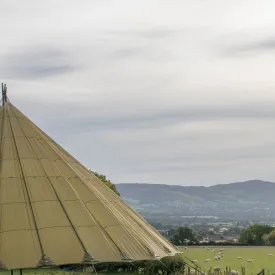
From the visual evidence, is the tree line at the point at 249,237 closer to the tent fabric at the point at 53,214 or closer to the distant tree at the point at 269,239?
the distant tree at the point at 269,239

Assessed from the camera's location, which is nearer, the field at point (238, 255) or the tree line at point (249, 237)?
the field at point (238, 255)

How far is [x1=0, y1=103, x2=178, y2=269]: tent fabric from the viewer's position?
571 inches

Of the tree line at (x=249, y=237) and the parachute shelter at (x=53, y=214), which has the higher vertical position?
the parachute shelter at (x=53, y=214)

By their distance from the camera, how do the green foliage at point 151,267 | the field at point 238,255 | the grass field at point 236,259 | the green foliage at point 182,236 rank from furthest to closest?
the green foliage at point 182,236 < the field at point 238,255 < the grass field at point 236,259 < the green foliage at point 151,267

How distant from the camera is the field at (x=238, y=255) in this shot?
73.5 m

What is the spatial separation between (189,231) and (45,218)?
312 feet

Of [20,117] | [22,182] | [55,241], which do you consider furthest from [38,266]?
[20,117]

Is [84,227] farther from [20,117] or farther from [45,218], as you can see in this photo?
[20,117]

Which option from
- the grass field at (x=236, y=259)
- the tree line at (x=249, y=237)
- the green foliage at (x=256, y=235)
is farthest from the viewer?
the green foliage at (x=256, y=235)

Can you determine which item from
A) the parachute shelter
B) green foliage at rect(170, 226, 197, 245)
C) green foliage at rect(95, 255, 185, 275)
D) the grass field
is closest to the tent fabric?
the parachute shelter

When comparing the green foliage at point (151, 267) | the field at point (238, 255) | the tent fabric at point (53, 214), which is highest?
the tent fabric at point (53, 214)

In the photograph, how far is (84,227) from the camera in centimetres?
1516

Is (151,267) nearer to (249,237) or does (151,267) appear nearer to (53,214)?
(53,214)

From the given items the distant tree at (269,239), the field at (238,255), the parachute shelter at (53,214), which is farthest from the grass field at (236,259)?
the parachute shelter at (53,214)
